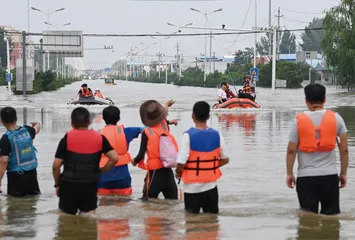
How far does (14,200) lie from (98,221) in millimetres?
1912

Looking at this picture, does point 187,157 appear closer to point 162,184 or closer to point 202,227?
point 202,227

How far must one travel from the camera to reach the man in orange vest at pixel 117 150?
920cm

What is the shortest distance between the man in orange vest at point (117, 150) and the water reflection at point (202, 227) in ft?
4.46

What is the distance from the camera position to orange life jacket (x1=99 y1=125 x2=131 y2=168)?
9.18m

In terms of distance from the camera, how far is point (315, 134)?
25.0 ft

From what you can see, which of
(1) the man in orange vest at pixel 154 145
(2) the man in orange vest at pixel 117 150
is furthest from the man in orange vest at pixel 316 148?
(2) the man in orange vest at pixel 117 150

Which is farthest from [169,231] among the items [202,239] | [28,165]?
[28,165]

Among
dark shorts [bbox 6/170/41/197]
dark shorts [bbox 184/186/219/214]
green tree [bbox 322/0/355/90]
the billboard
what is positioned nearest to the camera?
dark shorts [bbox 184/186/219/214]

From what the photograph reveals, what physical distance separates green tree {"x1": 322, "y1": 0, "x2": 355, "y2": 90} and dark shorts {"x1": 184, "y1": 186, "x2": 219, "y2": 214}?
4922 cm

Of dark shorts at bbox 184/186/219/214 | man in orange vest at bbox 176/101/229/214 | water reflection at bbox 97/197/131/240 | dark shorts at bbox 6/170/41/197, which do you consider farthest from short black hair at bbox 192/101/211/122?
dark shorts at bbox 6/170/41/197

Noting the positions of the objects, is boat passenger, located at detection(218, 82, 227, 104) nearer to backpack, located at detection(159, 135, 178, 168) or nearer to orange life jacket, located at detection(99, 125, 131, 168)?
orange life jacket, located at detection(99, 125, 131, 168)

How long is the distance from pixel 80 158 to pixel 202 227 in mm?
1479

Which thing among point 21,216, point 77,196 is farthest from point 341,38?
point 77,196

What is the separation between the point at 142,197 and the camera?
9.64 metres
